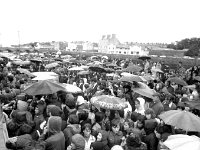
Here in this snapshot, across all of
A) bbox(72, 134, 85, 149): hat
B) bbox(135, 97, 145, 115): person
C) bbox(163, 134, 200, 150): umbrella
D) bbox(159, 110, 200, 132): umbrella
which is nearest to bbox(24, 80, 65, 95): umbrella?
bbox(135, 97, 145, 115): person

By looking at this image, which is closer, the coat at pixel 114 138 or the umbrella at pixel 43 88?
the coat at pixel 114 138

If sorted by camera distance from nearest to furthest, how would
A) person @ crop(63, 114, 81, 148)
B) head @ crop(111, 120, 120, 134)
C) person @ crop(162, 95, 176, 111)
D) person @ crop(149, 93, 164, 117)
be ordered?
person @ crop(63, 114, 81, 148)
head @ crop(111, 120, 120, 134)
person @ crop(149, 93, 164, 117)
person @ crop(162, 95, 176, 111)

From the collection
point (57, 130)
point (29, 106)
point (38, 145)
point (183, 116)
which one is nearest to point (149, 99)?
point (183, 116)

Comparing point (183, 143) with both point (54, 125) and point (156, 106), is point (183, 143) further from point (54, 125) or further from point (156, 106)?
point (156, 106)

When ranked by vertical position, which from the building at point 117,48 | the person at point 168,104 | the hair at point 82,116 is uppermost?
the hair at point 82,116

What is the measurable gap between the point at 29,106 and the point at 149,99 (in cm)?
338

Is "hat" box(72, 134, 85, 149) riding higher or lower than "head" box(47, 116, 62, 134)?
lower

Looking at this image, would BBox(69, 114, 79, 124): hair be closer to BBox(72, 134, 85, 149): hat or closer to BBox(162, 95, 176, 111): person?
BBox(72, 134, 85, 149): hat

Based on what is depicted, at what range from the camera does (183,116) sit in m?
4.97

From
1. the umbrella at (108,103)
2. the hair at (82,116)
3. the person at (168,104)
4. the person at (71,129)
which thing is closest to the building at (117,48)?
the person at (168,104)

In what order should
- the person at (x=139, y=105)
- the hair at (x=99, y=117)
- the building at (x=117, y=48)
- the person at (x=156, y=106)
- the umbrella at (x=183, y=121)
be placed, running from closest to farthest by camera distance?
the umbrella at (x=183, y=121)
the hair at (x=99, y=117)
the person at (x=139, y=105)
the person at (x=156, y=106)
the building at (x=117, y=48)

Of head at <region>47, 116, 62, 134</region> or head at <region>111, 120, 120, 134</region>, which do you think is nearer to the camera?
head at <region>47, 116, 62, 134</region>

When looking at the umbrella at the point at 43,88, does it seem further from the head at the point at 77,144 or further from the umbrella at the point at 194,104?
the umbrella at the point at 194,104

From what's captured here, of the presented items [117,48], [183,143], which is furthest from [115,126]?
[117,48]
